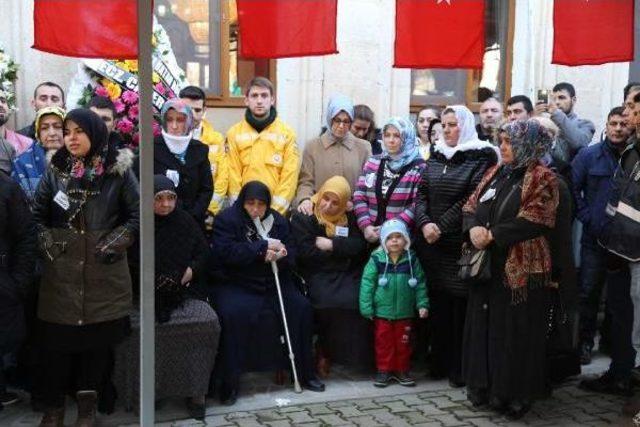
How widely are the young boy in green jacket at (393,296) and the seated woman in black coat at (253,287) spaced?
18.8 inches

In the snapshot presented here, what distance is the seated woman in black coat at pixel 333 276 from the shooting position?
5289 millimetres

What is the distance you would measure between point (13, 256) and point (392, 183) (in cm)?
266

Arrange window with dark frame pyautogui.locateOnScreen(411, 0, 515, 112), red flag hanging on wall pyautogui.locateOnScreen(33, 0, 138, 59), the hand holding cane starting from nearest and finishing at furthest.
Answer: the hand holding cane
red flag hanging on wall pyautogui.locateOnScreen(33, 0, 138, 59)
window with dark frame pyautogui.locateOnScreen(411, 0, 515, 112)

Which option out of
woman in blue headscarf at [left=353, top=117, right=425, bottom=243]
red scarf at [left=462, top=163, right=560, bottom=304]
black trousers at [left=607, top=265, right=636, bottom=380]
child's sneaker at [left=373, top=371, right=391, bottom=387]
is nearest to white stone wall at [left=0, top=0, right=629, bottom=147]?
woman in blue headscarf at [left=353, top=117, right=425, bottom=243]

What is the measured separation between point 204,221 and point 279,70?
2.30 m

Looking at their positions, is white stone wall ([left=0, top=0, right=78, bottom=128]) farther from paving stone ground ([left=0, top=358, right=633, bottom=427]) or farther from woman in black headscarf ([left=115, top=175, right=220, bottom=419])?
paving stone ground ([left=0, top=358, right=633, bottom=427])

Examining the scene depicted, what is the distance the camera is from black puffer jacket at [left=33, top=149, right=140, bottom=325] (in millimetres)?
4059

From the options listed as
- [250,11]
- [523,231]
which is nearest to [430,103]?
[250,11]

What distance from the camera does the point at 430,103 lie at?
26.1 feet

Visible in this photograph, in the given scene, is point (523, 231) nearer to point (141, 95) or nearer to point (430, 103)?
point (141, 95)

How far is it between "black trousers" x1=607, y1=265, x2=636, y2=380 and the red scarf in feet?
2.39

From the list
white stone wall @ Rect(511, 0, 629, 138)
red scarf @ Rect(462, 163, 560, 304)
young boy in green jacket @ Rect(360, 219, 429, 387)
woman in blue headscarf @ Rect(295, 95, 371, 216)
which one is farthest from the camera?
white stone wall @ Rect(511, 0, 629, 138)

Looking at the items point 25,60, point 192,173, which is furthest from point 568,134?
point 25,60

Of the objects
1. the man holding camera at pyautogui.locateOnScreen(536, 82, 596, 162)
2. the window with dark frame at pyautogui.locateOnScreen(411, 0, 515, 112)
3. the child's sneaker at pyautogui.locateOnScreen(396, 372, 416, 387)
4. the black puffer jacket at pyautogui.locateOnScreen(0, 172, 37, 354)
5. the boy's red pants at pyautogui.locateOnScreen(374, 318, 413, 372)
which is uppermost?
the window with dark frame at pyautogui.locateOnScreen(411, 0, 515, 112)
